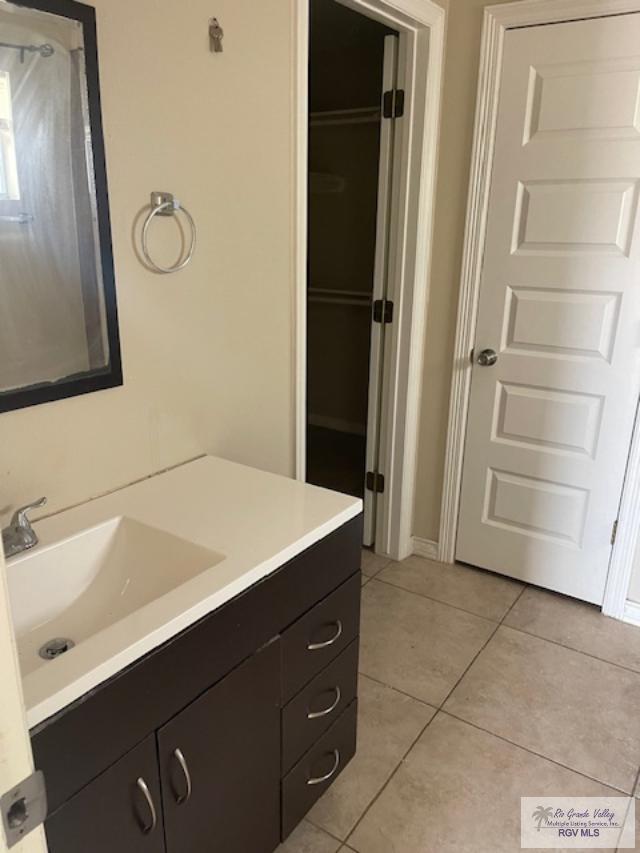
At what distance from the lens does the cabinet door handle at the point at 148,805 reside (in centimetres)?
102

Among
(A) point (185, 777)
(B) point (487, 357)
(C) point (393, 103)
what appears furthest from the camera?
(B) point (487, 357)

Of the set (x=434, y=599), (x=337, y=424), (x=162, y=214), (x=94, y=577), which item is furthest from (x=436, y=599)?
(x=337, y=424)

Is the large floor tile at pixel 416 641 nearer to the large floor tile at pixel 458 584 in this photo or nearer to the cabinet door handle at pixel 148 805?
the large floor tile at pixel 458 584

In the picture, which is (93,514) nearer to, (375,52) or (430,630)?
(430,630)

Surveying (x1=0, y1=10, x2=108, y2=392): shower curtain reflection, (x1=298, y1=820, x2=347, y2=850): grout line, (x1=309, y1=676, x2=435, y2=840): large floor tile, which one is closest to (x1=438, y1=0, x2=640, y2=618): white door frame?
(x1=309, y1=676, x2=435, y2=840): large floor tile

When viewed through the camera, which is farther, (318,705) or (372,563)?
(372,563)

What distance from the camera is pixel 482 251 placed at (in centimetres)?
244

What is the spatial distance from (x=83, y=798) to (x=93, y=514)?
0.59 meters

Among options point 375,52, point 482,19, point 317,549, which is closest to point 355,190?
point 375,52

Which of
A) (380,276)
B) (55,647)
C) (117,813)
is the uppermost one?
(380,276)

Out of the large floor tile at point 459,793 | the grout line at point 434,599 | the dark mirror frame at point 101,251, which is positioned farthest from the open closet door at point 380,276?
the dark mirror frame at point 101,251

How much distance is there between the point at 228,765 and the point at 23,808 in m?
0.71

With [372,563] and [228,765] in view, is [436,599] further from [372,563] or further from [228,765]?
[228,765]

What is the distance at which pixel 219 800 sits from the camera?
3.98ft
